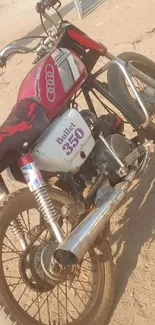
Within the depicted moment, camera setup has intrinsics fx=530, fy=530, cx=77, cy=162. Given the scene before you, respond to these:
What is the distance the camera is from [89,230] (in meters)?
2.71

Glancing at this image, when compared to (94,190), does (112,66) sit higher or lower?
higher

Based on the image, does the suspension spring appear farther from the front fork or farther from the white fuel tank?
the white fuel tank

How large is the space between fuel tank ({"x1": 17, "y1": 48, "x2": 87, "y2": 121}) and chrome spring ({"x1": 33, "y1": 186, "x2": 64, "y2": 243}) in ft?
1.72

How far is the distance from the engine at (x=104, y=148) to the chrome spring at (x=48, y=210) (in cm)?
66

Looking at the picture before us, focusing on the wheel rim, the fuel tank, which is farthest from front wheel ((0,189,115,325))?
the fuel tank

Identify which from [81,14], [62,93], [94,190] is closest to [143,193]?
[94,190]

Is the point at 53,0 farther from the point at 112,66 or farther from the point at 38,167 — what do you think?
the point at 38,167

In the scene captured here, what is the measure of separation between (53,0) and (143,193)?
1.51 meters

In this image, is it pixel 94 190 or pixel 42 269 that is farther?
pixel 94 190

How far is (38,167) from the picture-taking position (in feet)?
9.46

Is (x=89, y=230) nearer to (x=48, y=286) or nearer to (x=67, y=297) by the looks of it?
(x=48, y=286)

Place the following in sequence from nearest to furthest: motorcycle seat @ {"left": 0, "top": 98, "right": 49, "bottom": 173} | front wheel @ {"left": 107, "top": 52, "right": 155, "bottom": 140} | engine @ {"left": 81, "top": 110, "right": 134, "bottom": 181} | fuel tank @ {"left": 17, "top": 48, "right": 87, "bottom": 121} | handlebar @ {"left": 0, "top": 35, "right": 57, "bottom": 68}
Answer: motorcycle seat @ {"left": 0, "top": 98, "right": 49, "bottom": 173}
fuel tank @ {"left": 17, "top": 48, "right": 87, "bottom": 121}
handlebar @ {"left": 0, "top": 35, "right": 57, "bottom": 68}
engine @ {"left": 81, "top": 110, "right": 134, "bottom": 181}
front wheel @ {"left": 107, "top": 52, "right": 155, "bottom": 140}

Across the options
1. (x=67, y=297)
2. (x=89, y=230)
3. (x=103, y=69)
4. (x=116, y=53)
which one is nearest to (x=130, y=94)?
(x=103, y=69)

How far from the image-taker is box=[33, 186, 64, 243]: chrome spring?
8.61 feet
